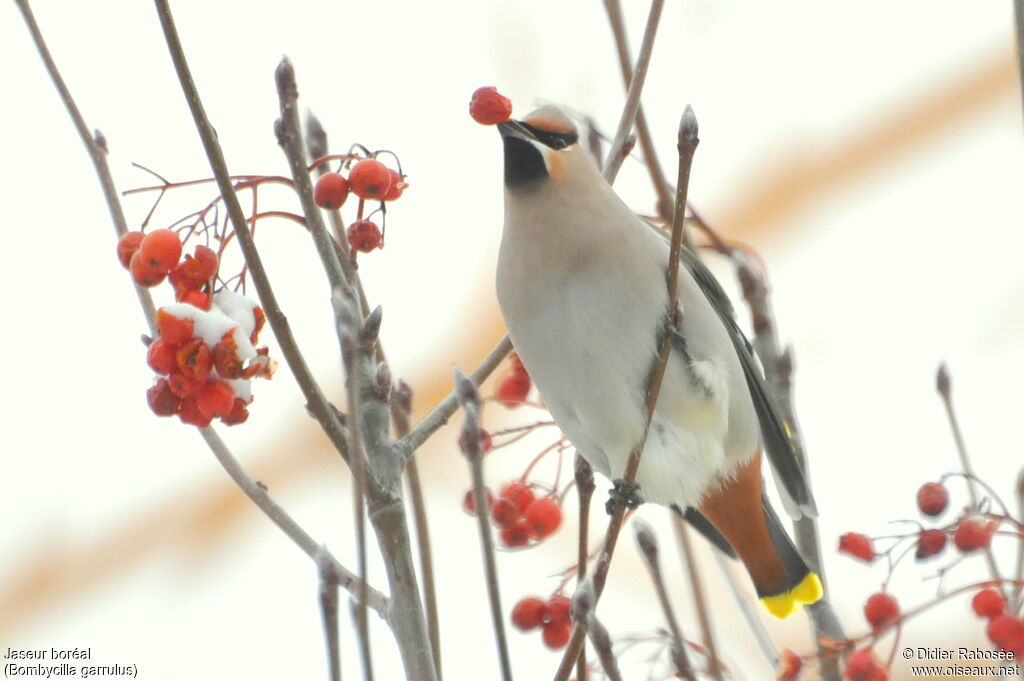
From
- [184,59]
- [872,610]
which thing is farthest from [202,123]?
[872,610]

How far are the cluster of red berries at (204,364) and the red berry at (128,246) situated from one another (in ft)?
0.58

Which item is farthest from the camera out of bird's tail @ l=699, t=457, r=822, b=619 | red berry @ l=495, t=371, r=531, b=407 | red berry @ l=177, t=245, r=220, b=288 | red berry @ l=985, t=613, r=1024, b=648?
bird's tail @ l=699, t=457, r=822, b=619

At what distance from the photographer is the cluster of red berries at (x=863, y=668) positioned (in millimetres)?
2154

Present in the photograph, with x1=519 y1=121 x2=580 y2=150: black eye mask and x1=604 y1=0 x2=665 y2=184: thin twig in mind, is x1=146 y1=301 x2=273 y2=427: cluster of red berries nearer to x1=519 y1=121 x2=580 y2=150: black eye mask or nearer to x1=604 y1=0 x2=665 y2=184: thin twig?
x1=604 y1=0 x2=665 y2=184: thin twig

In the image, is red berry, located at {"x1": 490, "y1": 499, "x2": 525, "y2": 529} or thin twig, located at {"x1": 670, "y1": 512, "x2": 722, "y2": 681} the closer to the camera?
thin twig, located at {"x1": 670, "y1": 512, "x2": 722, "y2": 681}

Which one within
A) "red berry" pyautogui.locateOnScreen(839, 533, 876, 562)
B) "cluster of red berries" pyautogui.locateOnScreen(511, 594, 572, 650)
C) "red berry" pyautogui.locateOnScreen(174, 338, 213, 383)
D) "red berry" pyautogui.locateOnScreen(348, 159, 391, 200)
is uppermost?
"red berry" pyautogui.locateOnScreen(348, 159, 391, 200)

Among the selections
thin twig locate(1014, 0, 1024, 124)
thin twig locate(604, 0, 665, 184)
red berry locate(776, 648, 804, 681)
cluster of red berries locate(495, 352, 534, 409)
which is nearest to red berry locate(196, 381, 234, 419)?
thin twig locate(604, 0, 665, 184)

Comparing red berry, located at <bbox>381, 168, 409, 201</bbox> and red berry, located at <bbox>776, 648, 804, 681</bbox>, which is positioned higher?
red berry, located at <bbox>381, 168, 409, 201</bbox>

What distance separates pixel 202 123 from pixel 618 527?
73 centimetres

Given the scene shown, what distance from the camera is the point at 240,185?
1.96 m

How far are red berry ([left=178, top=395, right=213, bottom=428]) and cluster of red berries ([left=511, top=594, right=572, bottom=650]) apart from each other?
0.80 metres

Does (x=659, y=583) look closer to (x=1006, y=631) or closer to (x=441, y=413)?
(x=441, y=413)

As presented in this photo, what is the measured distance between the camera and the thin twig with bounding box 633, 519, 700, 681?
156 cm

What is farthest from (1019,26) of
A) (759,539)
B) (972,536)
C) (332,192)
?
(759,539)
